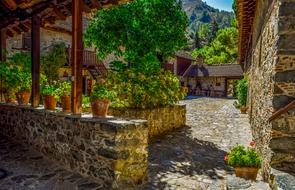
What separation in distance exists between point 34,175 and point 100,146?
1578mm

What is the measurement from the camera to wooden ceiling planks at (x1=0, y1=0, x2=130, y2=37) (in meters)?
6.63

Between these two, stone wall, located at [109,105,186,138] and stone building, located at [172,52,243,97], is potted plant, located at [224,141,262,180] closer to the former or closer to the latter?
stone wall, located at [109,105,186,138]

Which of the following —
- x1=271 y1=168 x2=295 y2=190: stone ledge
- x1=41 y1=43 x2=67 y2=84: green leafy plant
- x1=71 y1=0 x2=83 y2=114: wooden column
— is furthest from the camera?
x1=41 y1=43 x2=67 y2=84: green leafy plant

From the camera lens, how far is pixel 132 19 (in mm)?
10062

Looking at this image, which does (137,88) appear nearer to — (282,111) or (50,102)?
(50,102)

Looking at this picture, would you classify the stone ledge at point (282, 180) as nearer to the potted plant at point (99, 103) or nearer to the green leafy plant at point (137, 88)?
the potted plant at point (99, 103)

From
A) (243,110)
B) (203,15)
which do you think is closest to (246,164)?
(243,110)

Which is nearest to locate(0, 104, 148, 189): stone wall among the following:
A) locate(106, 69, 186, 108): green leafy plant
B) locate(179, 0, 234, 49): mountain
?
locate(106, 69, 186, 108): green leafy plant

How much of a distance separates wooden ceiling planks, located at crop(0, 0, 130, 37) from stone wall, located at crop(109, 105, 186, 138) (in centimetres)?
360

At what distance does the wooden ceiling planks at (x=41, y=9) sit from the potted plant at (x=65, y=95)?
1.89 metres

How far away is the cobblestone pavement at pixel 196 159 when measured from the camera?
5.19 m

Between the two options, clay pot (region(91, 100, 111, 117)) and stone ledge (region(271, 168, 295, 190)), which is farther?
clay pot (region(91, 100, 111, 117))

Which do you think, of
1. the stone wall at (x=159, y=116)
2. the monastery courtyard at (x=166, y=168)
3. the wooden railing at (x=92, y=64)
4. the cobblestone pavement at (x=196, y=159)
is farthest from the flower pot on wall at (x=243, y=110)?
the wooden railing at (x=92, y=64)

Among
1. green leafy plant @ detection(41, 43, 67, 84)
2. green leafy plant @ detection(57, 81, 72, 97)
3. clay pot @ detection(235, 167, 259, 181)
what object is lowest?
clay pot @ detection(235, 167, 259, 181)
